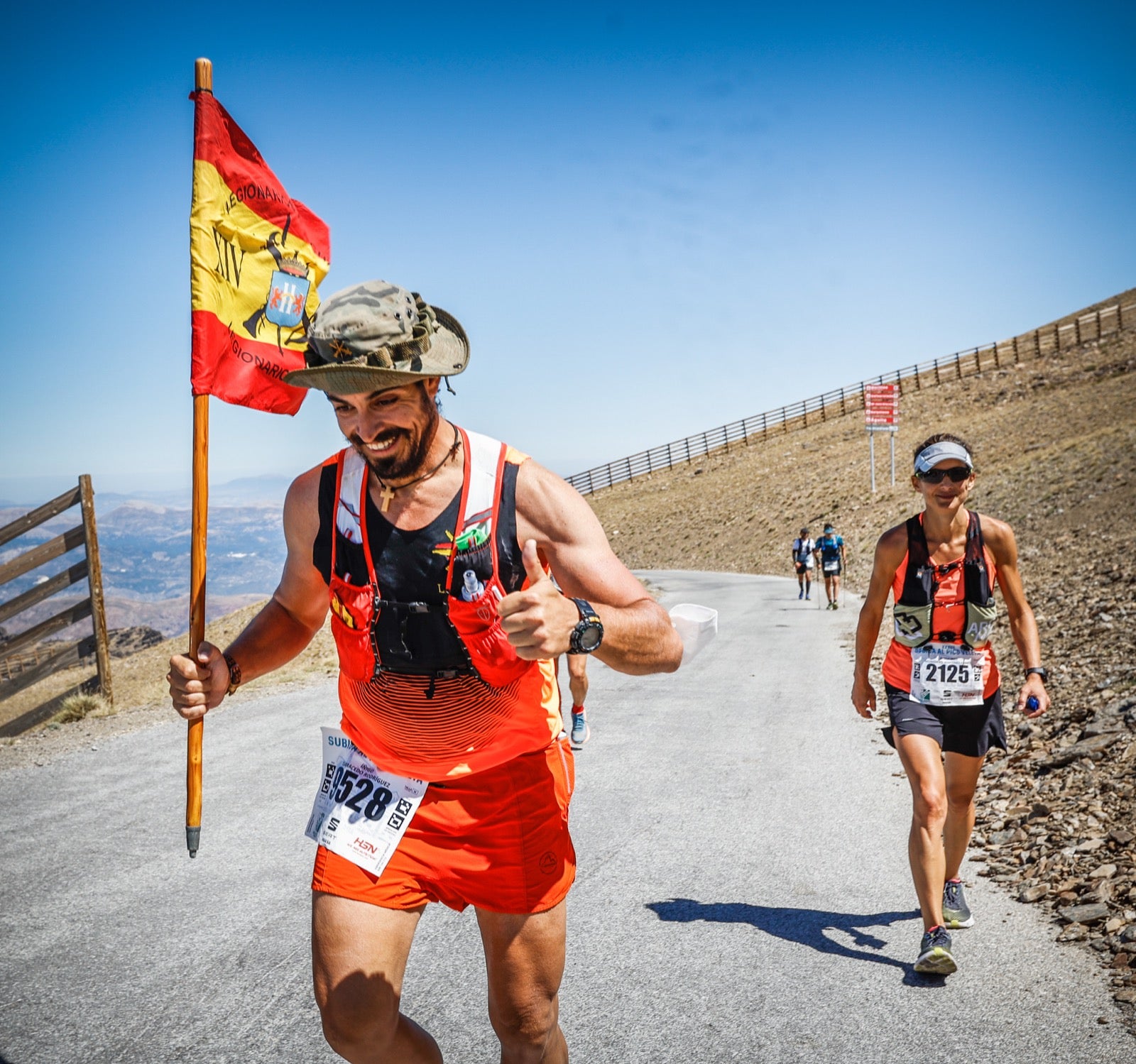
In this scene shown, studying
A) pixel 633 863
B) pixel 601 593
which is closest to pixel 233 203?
pixel 601 593

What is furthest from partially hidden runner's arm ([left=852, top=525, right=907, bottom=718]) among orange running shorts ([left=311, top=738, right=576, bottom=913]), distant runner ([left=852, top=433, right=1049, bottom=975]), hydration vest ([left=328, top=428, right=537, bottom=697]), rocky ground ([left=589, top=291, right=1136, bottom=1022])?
hydration vest ([left=328, top=428, right=537, bottom=697])

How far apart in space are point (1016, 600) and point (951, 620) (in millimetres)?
495

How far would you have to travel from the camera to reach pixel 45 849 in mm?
5367

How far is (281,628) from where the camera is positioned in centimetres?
287

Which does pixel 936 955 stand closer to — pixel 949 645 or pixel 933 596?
pixel 949 645

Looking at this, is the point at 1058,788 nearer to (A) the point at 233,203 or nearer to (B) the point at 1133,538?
(A) the point at 233,203

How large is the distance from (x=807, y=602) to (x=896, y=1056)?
18795 millimetres

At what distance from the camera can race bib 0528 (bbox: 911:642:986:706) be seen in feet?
13.5

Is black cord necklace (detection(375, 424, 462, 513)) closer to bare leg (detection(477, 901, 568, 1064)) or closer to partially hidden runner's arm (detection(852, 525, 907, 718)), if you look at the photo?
bare leg (detection(477, 901, 568, 1064))

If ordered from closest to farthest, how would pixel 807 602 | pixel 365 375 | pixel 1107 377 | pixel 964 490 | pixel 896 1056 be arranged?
pixel 365 375, pixel 896 1056, pixel 964 490, pixel 807 602, pixel 1107 377

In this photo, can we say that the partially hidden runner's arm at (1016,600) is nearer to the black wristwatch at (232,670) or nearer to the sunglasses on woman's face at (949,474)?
the sunglasses on woman's face at (949,474)

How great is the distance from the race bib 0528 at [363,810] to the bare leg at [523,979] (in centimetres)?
32

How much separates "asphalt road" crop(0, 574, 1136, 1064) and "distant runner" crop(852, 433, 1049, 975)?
512 mm

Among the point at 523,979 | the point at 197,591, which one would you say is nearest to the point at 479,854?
the point at 523,979
